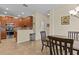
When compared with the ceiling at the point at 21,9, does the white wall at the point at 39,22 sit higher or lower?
lower

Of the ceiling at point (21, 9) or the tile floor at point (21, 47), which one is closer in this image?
the ceiling at point (21, 9)

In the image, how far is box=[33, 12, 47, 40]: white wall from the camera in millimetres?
2574

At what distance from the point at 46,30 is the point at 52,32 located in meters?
0.13

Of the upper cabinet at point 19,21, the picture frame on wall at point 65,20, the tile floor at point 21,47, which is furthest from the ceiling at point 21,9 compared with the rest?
the tile floor at point 21,47

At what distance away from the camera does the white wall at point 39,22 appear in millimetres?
2574

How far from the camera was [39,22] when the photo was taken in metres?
2.72

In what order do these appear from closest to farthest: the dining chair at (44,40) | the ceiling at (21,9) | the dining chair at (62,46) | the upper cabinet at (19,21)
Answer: the dining chair at (62,46)
the ceiling at (21,9)
the upper cabinet at (19,21)
the dining chair at (44,40)

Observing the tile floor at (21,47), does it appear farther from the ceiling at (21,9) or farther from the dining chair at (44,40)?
the ceiling at (21,9)

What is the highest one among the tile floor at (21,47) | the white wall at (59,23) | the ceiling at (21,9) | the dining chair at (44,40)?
the ceiling at (21,9)

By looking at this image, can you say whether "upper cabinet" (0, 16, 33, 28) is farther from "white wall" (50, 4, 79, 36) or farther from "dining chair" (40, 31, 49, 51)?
"white wall" (50, 4, 79, 36)
